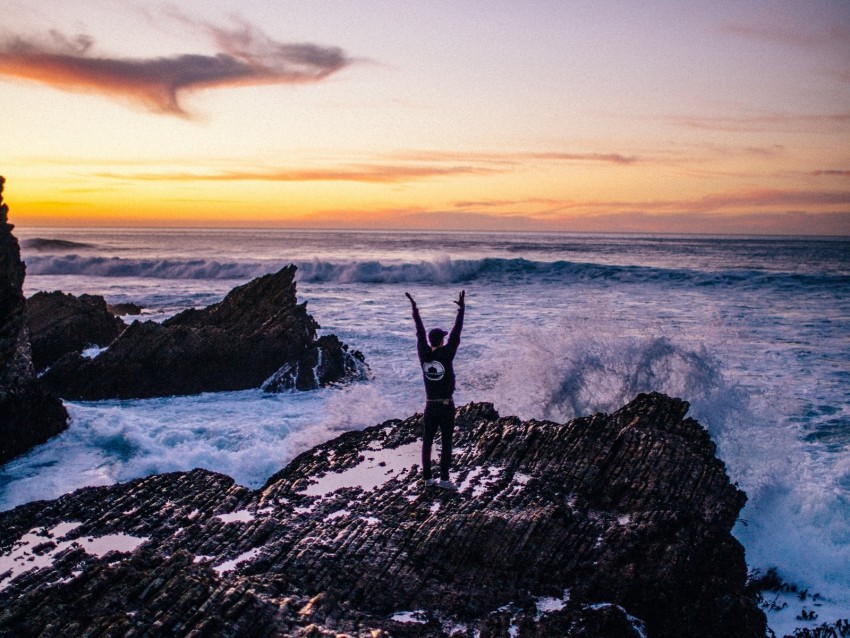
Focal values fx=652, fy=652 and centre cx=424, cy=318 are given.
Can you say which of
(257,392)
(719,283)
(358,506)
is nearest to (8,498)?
(358,506)

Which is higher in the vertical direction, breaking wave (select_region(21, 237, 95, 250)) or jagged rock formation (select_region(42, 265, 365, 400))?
breaking wave (select_region(21, 237, 95, 250))

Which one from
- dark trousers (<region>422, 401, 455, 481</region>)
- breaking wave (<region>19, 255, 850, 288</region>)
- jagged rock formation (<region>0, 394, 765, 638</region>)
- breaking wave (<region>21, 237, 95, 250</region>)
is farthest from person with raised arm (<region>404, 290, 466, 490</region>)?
breaking wave (<region>21, 237, 95, 250</region>)

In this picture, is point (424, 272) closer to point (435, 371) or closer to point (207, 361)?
point (207, 361)

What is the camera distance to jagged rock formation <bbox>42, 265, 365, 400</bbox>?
13.6 m

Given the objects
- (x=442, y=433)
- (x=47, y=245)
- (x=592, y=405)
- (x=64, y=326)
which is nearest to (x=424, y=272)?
(x=64, y=326)

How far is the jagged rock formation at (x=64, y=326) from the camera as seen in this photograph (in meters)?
15.2

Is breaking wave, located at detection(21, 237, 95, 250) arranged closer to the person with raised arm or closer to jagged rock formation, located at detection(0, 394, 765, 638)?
jagged rock formation, located at detection(0, 394, 765, 638)

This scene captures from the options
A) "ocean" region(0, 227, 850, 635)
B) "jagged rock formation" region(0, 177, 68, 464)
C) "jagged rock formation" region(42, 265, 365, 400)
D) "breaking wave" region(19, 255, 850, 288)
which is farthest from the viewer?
"breaking wave" region(19, 255, 850, 288)

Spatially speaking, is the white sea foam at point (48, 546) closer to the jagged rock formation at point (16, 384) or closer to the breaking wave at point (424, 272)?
the jagged rock formation at point (16, 384)

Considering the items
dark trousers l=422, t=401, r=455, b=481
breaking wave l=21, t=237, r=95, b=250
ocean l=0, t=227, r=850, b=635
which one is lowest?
ocean l=0, t=227, r=850, b=635

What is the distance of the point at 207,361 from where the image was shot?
46.8 feet

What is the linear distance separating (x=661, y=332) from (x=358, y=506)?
16.9 metres

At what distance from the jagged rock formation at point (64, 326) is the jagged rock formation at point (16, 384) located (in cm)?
526

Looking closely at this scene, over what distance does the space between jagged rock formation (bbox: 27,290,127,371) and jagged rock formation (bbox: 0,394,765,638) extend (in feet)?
32.0
